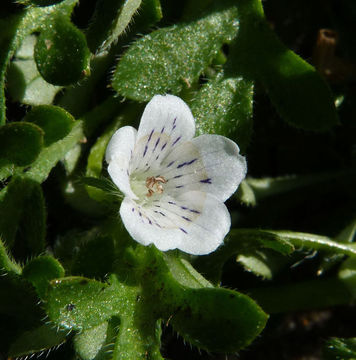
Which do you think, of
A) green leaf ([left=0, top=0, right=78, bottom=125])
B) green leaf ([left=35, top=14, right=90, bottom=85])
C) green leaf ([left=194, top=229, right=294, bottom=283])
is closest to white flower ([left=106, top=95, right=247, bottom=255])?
green leaf ([left=194, top=229, right=294, bottom=283])

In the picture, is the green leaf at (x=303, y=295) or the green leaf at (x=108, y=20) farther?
the green leaf at (x=303, y=295)

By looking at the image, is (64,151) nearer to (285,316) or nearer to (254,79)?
(254,79)

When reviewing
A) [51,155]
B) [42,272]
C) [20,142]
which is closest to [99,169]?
[51,155]

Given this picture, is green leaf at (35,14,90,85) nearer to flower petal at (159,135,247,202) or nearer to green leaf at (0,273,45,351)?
flower petal at (159,135,247,202)

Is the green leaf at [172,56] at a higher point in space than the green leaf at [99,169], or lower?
higher

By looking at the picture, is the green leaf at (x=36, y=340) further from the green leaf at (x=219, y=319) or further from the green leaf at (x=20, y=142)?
the green leaf at (x=20, y=142)

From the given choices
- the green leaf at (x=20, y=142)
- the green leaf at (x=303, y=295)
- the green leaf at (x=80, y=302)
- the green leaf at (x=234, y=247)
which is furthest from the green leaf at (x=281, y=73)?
the green leaf at (x=80, y=302)

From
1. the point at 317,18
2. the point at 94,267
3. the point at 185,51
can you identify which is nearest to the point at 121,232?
the point at 94,267
